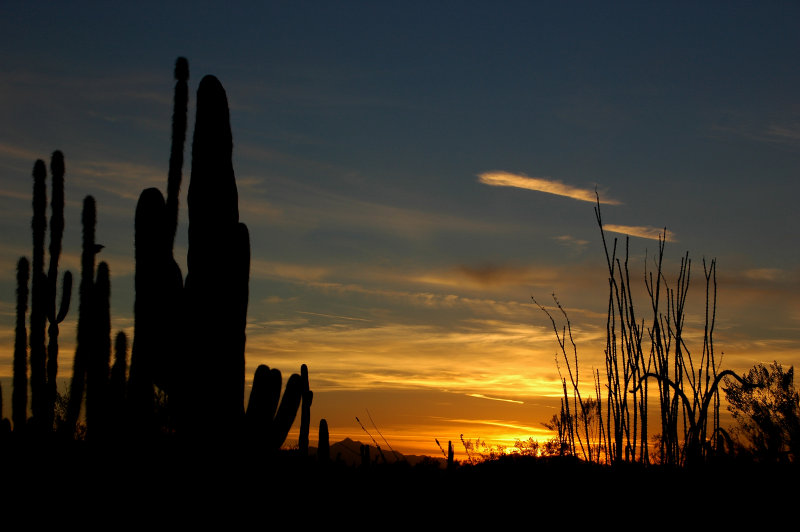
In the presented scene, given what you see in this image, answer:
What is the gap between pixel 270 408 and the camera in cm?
651

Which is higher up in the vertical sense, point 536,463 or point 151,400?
point 151,400

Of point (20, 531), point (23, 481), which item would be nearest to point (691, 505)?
point (20, 531)

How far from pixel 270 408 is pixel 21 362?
7625mm

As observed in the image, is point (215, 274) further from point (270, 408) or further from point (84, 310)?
point (84, 310)

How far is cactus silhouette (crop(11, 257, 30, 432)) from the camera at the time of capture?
1223 cm

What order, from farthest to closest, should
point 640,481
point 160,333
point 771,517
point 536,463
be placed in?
point 160,333 → point 536,463 → point 640,481 → point 771,517

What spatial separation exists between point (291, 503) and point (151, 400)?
2.42m

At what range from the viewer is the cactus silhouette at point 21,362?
12234mm

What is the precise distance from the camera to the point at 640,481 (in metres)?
4.20

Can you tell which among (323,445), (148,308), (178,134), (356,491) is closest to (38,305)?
(178,134)

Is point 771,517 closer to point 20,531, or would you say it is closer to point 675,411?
point 675,411

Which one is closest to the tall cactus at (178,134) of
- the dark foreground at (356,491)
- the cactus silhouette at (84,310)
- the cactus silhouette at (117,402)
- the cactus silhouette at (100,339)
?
the cactus silhouette at (84,310)

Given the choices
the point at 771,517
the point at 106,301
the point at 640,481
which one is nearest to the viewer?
the point at 771,517

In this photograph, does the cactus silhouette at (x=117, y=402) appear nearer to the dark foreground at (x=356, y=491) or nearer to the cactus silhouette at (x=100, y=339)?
the dark foreground at (x=356, y=491)
